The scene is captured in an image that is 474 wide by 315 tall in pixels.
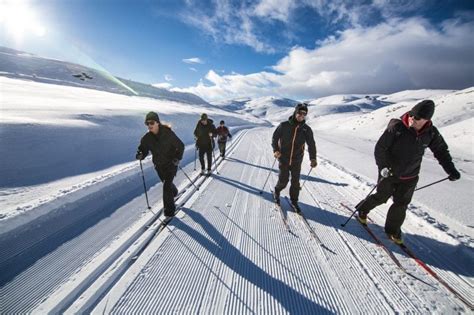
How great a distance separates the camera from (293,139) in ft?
16.9

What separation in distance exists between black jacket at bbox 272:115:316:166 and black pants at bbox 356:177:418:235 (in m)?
1.49

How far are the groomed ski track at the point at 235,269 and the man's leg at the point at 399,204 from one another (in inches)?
11.4

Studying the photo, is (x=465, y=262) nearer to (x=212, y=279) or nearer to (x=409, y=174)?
(x=409, y=174)

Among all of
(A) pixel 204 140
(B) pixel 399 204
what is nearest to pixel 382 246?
(B) pixel 399 204

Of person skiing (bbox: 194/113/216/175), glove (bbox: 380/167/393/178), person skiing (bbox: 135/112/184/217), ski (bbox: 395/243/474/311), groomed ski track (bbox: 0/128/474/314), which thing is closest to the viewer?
groomed ski track (bbox: 0/128/474/314)

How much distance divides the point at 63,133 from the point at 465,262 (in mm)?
11608

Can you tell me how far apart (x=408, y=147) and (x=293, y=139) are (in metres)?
2.00

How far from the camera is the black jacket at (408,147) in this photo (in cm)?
371

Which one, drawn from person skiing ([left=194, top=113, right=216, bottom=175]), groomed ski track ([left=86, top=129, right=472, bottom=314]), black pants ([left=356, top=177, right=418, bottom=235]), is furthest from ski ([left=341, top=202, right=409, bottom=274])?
person skiing ([left=194, top=113, right=216, bottom=175])

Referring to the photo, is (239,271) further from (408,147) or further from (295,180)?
(408,147)

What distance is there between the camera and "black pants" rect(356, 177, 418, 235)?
3924mm

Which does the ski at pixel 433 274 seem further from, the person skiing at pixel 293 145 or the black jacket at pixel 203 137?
the black jacket at pixel 203 137

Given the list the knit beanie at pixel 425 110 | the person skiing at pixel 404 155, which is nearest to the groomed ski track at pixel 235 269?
the person skiing at pixel 404 155

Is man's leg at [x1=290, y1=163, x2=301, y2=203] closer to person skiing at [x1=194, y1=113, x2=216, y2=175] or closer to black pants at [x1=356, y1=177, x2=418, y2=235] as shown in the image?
black pants at [x1=356, y1=177, x2=418, y2=235]
